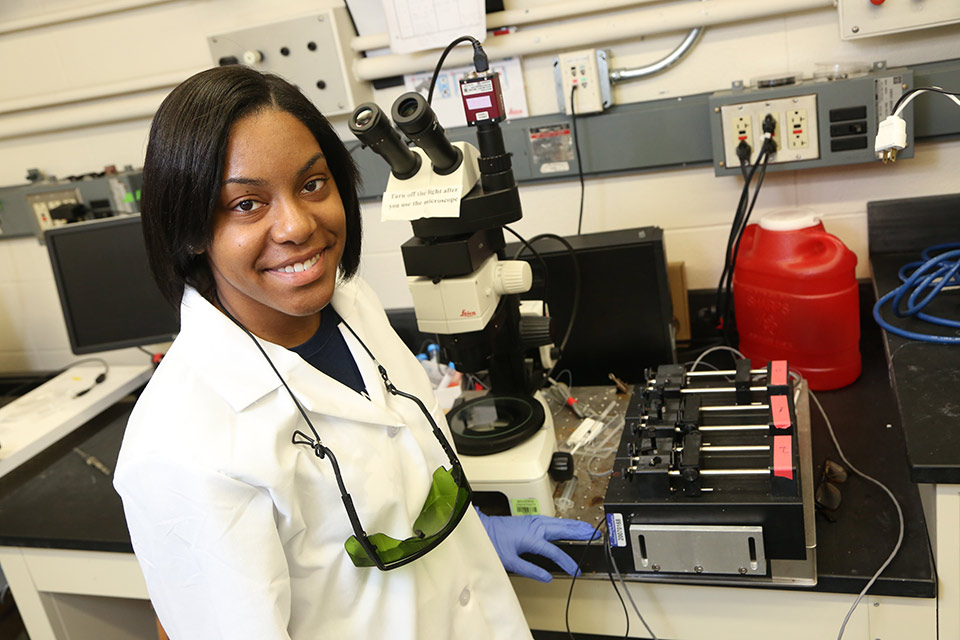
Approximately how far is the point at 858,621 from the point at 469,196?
0.87 m

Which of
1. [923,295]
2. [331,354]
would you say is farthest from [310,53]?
[923,295]

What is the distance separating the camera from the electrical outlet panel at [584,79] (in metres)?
1.71

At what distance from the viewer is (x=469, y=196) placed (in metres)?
1.23

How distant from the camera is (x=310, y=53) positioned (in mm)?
1827

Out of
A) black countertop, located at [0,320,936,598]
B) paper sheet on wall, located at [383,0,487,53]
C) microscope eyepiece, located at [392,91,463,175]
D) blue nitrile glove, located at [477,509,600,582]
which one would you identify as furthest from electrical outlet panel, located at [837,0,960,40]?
blue nitrile glove, located at [477,509,600,582]

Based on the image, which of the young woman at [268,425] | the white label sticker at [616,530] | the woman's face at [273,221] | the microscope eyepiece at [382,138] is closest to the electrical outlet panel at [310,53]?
the microscope eyepiece at [382,138]

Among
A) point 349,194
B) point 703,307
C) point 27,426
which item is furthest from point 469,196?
point 27,426

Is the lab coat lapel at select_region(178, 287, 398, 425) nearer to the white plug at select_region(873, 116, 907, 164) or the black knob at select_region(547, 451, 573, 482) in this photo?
the black knob at select_region(547, 451, 573, 482)

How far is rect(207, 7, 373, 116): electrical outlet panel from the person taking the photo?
181 centimetres

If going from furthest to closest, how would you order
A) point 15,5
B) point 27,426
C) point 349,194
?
point 15,5, point 27,426, point 349,194

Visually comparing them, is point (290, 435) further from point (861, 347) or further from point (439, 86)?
point (861, 347)

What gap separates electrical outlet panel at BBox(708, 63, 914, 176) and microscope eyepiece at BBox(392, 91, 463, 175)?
722 mm

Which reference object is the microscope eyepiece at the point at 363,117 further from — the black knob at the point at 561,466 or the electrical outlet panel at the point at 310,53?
the electrical outlet panel at the point at 310,53

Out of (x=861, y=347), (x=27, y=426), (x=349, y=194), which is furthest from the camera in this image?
(x=27, y=426)
